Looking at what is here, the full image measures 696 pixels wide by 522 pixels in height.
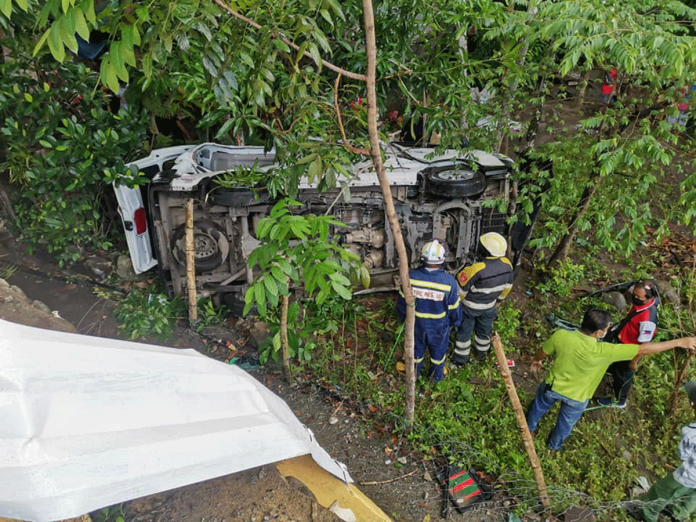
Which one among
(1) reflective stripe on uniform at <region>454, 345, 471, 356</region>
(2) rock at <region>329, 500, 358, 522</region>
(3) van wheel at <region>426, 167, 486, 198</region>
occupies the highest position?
(3) van wheel at <region>426, 167, 486, 198</region>

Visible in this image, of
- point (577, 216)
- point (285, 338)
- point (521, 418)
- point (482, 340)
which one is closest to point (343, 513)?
point (521, 418)

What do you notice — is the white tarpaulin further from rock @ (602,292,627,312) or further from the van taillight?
rock @ (602,292,627,312)

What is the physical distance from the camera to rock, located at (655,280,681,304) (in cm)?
479

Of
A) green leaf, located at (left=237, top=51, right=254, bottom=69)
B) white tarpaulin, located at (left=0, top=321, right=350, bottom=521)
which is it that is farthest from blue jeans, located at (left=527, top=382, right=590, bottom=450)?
green leaf, located at (left=237, top=51, right=254, bottom=69)

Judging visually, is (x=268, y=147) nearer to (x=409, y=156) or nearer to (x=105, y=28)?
(x=105, y=28)

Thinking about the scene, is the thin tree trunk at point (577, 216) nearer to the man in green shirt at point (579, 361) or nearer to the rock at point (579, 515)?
the man in green shirt at point (579, 361)

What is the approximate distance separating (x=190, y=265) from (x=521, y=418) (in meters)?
2.91

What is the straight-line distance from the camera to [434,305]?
3533 millimetres

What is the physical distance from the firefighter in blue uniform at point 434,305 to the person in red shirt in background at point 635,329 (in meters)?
1.29

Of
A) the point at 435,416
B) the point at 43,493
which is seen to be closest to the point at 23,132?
the point at 43,493

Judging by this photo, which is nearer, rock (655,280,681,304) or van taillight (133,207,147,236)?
van taillight (133,207,147,236)

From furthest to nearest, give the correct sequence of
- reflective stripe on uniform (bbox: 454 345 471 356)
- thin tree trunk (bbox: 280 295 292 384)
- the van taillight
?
1. the van taillight
2. reflective stripe on uniform (bbox: 454 345 471 356)
3. thin tree trunk (bbox: 280 295 292 384)

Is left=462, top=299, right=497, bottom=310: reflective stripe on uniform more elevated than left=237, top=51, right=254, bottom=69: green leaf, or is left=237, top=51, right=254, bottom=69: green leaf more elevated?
left=237, top=51, right=254, bottom=69: green leaf

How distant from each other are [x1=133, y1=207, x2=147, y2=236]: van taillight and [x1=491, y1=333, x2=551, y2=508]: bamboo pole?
3618mm
